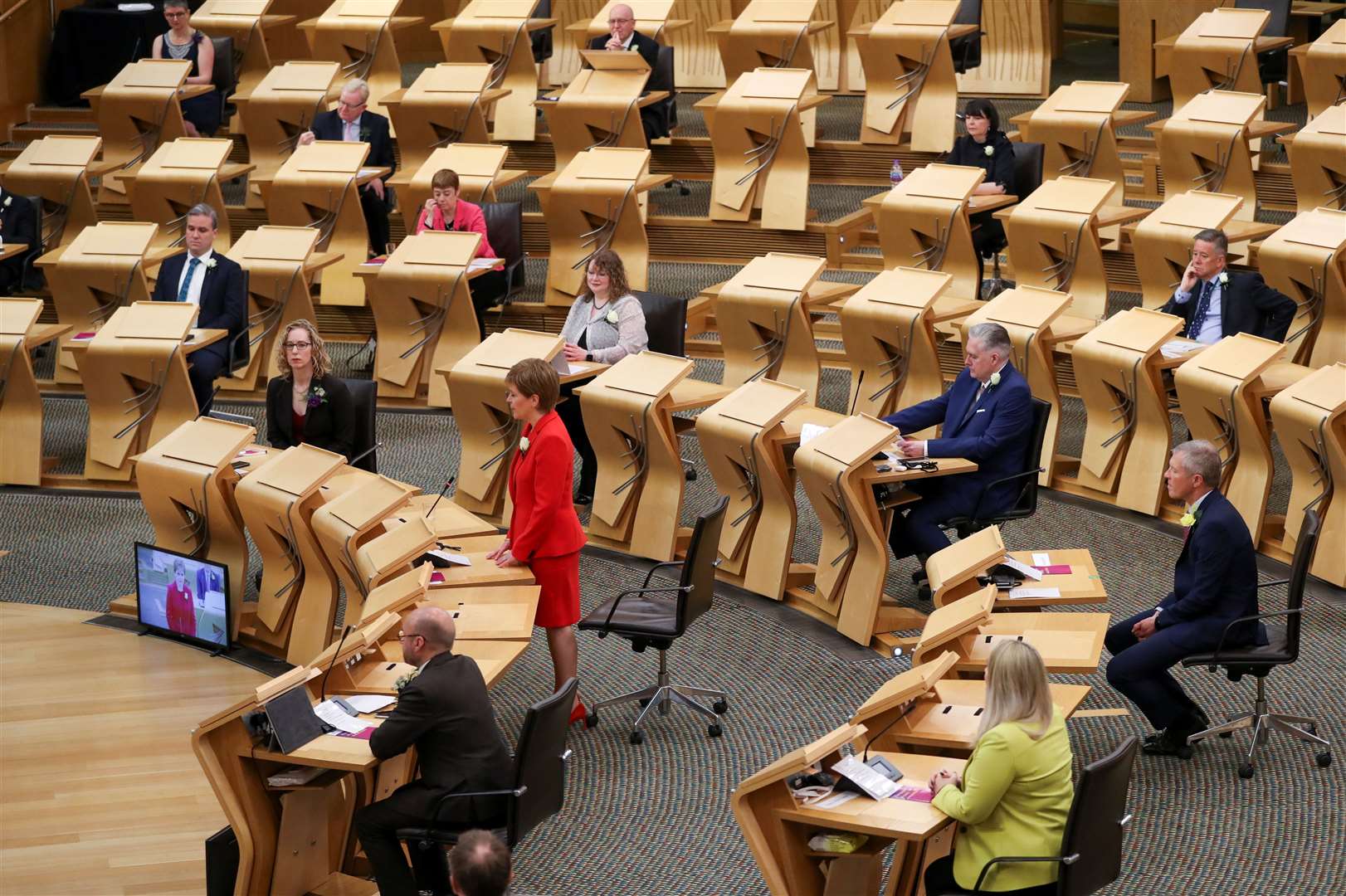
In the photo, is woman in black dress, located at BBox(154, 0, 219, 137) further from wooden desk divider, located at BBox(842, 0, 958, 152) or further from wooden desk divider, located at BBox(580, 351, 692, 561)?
wooden desk divider, located at BBox(580, 351, 692, 561)

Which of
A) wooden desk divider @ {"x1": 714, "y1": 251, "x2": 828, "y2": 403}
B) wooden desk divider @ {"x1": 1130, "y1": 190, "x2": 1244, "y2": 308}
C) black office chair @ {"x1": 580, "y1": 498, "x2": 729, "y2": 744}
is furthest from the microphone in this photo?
wooden desk divider @ {"x1": 1130, "y1": 190, "x2": 1244, "y2": 308}

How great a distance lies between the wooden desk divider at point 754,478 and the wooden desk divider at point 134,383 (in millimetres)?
2527

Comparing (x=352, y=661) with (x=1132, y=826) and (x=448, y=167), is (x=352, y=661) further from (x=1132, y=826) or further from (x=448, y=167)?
(x=448, y=167)

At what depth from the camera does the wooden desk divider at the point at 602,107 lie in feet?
30.4

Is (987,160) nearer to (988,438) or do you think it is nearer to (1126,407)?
(1126,407)

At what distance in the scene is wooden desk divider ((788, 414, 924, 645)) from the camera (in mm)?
5770

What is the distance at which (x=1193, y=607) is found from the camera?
495 centimetres

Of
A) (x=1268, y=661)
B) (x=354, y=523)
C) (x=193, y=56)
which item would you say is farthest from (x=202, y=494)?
(x=193, y=56)

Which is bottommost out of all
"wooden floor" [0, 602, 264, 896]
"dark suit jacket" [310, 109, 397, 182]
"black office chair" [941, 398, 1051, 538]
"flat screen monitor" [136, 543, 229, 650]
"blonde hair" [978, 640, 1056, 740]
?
"wooden floor" [0, 602, 264, 896]

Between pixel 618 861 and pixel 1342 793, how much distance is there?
2.03m

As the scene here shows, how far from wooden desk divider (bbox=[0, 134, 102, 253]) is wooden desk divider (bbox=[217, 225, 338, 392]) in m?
1.53

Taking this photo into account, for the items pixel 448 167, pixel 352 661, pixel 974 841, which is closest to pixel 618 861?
pixel 352 661

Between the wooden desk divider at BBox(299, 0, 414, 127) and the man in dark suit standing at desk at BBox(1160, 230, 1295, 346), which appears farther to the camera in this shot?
the wooden desk divider at BBox(299, 0, 414, 127)

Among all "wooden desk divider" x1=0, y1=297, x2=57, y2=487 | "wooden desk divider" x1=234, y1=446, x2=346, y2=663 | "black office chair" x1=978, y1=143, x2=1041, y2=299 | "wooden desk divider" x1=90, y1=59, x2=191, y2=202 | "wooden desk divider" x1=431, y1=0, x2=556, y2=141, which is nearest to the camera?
"wooden desk divider" x1=234, y1=446, x2=346, y2=663
